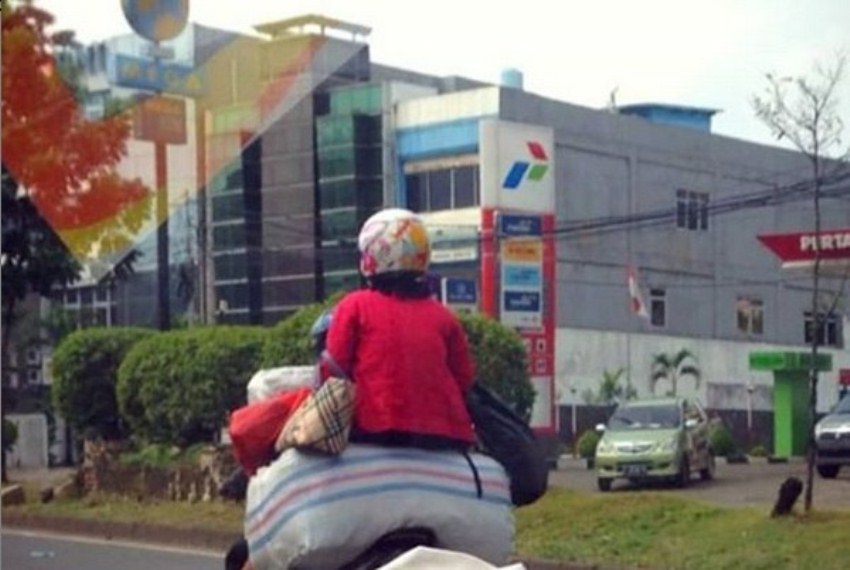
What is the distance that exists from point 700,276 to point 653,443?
2246 centimetres

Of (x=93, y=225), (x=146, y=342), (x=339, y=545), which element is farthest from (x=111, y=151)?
(x=146, y=342)

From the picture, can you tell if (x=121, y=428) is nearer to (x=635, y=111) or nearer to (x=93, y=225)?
(x=93, y=225)

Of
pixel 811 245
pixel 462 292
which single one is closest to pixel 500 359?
pixel 811 245

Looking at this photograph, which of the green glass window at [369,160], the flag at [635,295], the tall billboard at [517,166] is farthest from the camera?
the flag at [635,295]

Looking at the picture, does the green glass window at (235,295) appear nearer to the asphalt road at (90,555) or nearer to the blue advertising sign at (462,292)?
the blue advertising sign at (462,292)

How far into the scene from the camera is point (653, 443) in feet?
91.1

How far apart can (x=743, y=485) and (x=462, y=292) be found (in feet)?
34.6

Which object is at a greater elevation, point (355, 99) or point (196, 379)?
point (355, 99)

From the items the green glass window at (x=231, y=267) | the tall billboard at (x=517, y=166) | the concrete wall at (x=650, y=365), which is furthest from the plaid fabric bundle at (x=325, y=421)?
the concrete wall at (x=650, y=365)

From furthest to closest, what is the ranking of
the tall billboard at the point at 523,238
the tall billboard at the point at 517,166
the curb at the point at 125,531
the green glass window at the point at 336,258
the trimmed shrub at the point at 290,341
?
the tall billboard at the point at 517,166 < the green glass window at the point at 336,258 < the tall billboard at the point at 523,238 < the trimmed shrub at the point at 290,341 < the curb at the point at 125,531

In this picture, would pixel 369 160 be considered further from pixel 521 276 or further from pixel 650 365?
pixel 650 365

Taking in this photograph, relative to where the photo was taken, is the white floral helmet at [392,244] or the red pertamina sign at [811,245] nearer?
the white floral helmet at [392,244]

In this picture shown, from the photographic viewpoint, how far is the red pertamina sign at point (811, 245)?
881 inches

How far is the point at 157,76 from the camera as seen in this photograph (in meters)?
12.7
